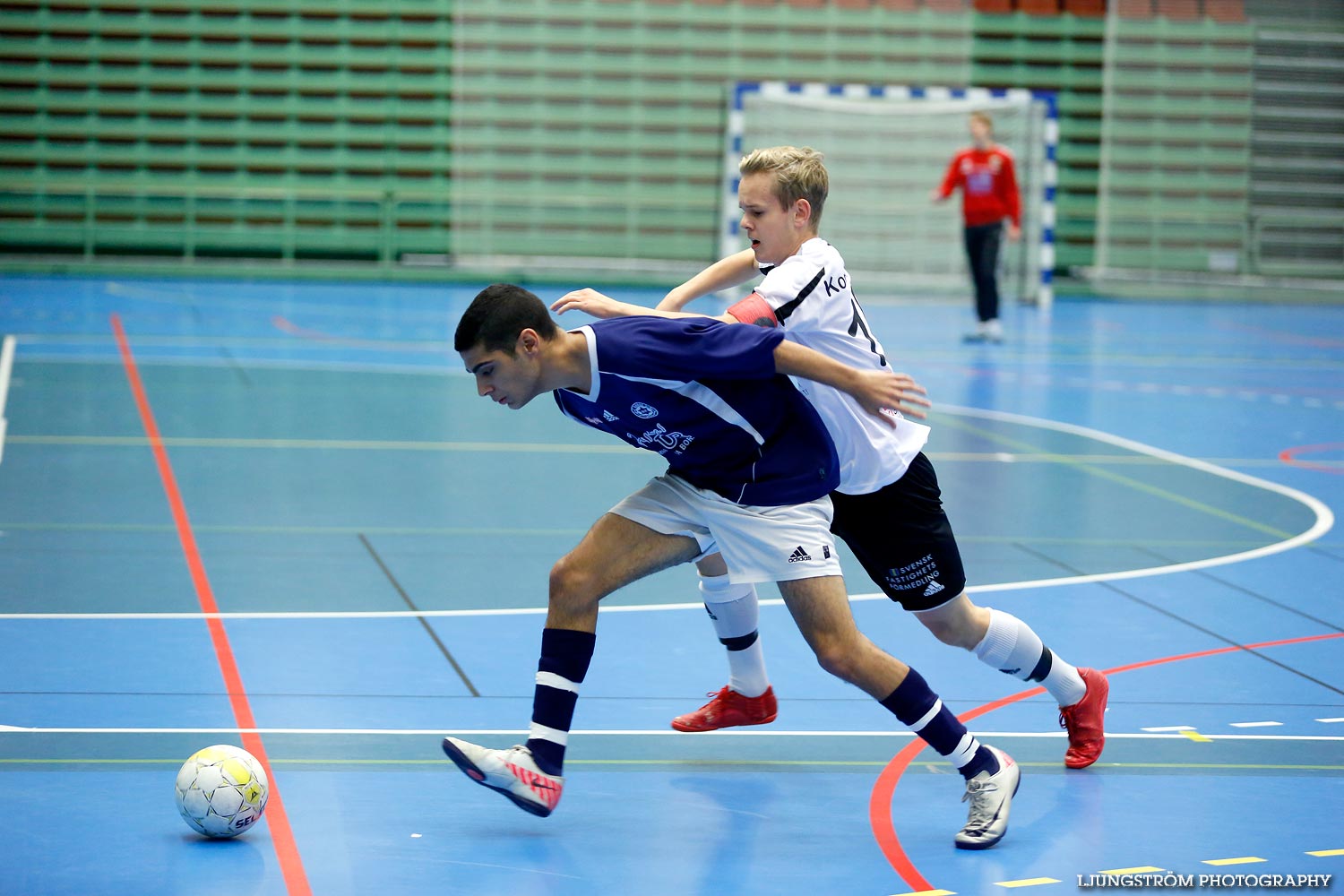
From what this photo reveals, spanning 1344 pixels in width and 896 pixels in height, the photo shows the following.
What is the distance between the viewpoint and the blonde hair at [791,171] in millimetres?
3922

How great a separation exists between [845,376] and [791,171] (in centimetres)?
61

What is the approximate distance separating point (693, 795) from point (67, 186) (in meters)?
18.7

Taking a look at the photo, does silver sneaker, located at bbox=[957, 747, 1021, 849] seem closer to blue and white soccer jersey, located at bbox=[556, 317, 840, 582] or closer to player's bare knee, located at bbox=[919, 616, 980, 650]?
player's bare knee, located at bbox=[919, 616, 980, 650]

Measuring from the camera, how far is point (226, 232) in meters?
21.0

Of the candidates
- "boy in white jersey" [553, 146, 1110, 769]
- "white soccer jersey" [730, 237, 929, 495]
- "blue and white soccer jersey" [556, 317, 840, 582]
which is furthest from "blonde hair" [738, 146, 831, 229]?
"blue and white soccer jersey" [556, 317, 840, 582]

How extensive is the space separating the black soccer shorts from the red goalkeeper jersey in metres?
11.9

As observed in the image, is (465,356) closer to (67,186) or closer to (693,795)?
(693,795)

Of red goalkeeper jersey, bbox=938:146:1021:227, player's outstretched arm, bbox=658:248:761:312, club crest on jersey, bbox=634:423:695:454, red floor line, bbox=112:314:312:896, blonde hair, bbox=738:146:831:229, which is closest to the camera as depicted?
red floor line, bbox=112:314:312:896

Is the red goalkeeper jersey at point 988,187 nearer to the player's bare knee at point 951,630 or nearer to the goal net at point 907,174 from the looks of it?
the goal net at point 907,174

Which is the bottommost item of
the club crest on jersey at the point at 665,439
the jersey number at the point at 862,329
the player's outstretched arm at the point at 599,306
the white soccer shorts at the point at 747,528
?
the white soccer shorts at the point at 747,528

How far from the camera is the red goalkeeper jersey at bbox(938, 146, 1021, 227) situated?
15398 millimetres

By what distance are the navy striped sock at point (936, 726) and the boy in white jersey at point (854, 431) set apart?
367 mm

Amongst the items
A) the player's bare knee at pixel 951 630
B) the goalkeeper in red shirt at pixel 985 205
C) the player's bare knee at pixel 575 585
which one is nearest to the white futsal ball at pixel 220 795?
the player's bare knee at pixel 575 585

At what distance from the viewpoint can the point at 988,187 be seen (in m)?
15.4
